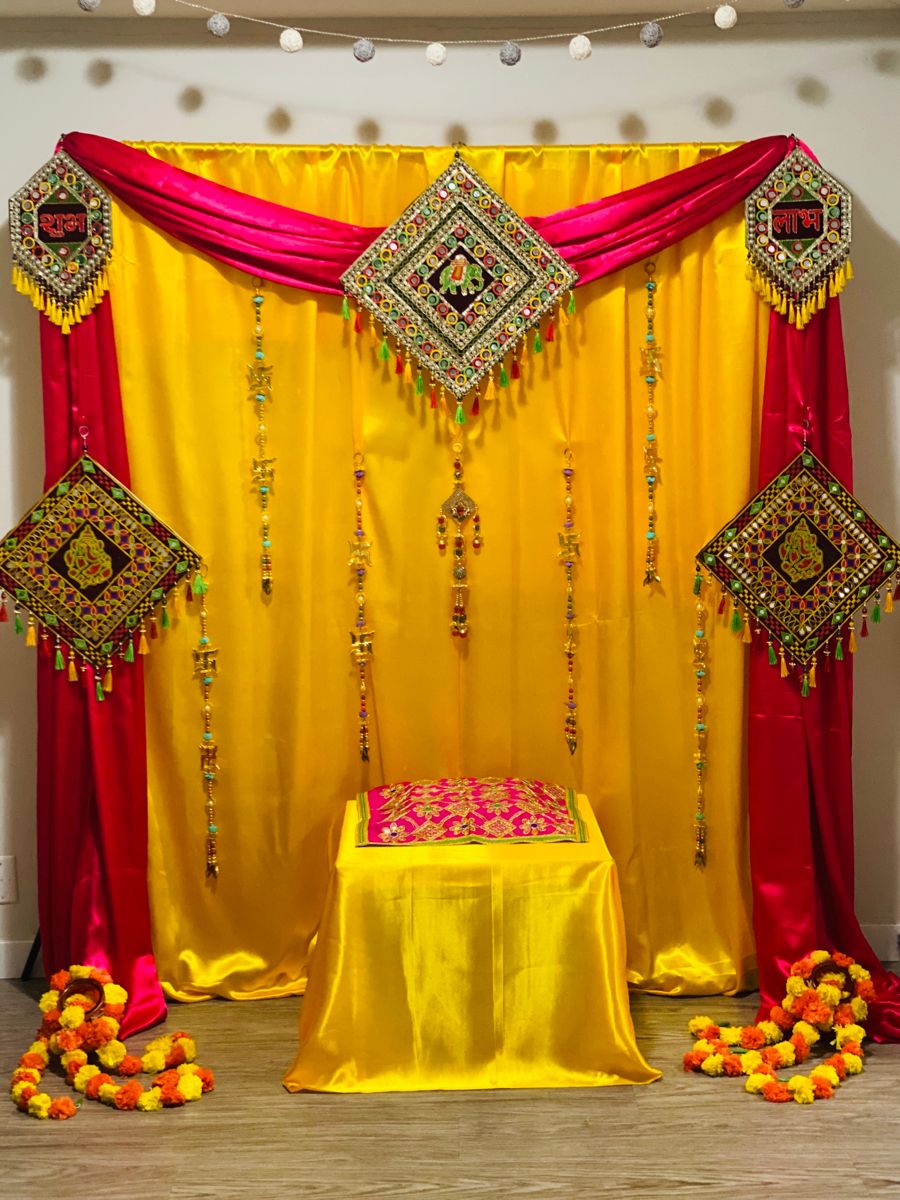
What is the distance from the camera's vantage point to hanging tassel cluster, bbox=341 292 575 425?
3295 mm

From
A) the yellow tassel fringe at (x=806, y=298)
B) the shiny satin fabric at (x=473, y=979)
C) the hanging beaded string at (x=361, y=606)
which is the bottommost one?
the shiny satin fabric at (x=473, y=979)

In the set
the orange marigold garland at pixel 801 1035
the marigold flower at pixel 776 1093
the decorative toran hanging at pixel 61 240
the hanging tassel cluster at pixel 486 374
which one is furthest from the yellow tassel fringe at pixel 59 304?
the marigold flower at pixel 776 1093

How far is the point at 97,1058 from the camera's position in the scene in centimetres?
310

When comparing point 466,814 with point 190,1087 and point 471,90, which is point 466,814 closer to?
point 190,1087

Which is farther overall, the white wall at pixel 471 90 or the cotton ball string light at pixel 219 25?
the white wall at pixel 471 90

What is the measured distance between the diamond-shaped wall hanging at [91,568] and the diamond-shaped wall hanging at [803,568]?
4.39 feet

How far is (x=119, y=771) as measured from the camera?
3.29 m

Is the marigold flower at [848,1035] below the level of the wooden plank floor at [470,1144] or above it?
above

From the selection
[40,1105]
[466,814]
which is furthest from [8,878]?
[466,814]

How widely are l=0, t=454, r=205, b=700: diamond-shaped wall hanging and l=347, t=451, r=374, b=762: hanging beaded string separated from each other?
405mm

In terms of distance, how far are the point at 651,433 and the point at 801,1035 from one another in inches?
59.1

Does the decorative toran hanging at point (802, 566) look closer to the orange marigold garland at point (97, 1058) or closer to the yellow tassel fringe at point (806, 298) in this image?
the yellow tassel fringe at point (806, 298)

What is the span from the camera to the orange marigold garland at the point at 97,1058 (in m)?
2.87

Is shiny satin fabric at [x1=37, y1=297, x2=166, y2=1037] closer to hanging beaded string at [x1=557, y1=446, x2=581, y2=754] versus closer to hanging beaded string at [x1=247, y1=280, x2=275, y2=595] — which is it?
hanging beaded string at [x1=247, y1=280, x2=275, y2=595]
